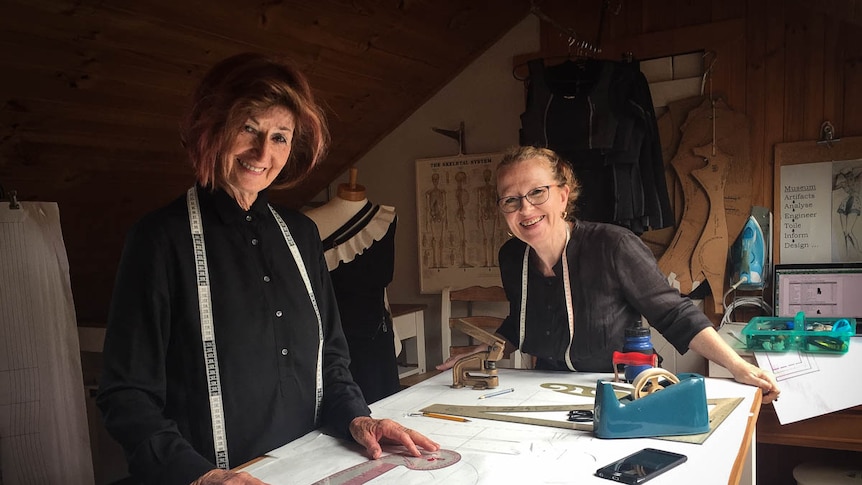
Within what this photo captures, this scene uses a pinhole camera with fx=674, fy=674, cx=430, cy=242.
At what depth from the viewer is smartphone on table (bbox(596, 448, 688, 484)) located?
1.12 metres

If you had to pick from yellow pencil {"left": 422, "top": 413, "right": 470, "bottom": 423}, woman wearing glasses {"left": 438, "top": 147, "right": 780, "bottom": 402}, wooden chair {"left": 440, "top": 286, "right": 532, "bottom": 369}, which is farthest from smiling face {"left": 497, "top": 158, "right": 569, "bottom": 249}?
wooden chair {"left": 440, "top": 286, "right": 532, "bottom": 369}

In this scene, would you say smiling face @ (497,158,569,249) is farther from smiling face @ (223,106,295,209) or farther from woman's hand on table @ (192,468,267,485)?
woman's hand on table @ (192,468,267,485)

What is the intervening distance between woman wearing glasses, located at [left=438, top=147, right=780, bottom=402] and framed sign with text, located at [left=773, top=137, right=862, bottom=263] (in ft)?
4.46

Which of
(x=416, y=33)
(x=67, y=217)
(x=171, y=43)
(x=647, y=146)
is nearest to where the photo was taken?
(x=171, y=43)

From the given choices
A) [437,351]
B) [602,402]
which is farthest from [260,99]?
[437,351]

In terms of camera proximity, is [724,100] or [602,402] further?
[724,100]

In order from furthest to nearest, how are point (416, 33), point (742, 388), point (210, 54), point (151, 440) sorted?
point (416, 33) → point (210, 54) → point (742, 388) → point (151, 440)

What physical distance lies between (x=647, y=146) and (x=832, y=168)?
78 cm

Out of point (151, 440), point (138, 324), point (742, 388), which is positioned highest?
point (138, 324)

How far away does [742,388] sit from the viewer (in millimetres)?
1673

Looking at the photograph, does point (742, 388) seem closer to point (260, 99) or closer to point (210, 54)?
point (260, 99)

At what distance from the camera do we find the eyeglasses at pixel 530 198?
1957mm

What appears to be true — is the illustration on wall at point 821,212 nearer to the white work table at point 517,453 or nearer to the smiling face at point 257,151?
the white work table at point 517,453

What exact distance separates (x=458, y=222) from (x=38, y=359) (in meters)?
2.22
